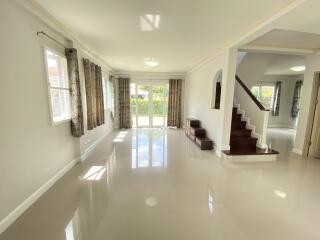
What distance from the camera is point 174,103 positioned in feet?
24.9

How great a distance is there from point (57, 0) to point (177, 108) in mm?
6093

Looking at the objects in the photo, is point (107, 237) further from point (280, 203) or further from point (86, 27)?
point (86, 27)

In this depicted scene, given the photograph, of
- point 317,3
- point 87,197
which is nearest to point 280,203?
point 317,3

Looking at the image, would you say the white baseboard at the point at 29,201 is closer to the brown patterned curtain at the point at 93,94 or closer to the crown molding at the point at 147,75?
the brown patterned curtain at the point at 93,94

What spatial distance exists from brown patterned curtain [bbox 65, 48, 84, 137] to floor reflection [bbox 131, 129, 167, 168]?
1.37 metres

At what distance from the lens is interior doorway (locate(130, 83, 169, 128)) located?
7.48 m

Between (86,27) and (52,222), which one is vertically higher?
(86,27)

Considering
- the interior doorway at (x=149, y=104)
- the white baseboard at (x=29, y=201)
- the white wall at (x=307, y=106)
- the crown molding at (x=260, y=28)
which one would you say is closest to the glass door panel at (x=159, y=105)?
the interior doorway at (x=149, y=104)

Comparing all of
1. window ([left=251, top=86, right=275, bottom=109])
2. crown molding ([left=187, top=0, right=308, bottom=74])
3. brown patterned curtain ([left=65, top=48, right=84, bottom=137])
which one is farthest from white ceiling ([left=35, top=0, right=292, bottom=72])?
window ([left=251, top=86, right=275, bottom=109])

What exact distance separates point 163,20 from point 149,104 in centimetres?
524

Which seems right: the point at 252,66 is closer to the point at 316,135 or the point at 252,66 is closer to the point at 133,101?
the point at 316,135

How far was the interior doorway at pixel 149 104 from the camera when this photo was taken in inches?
294

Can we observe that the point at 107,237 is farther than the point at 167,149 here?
No

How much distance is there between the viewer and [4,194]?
1760 millimetres
